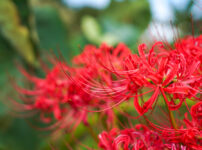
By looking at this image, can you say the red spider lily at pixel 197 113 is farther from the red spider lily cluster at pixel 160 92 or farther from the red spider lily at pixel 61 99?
the red spider lily at pixel 61 99

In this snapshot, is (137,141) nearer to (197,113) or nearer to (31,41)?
(197,113)

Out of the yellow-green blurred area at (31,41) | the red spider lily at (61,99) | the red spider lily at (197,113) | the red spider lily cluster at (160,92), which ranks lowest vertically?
the red spider lily at (197,113)

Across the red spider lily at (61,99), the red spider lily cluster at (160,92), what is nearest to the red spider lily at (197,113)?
the red spider lily cluster at (160,92)

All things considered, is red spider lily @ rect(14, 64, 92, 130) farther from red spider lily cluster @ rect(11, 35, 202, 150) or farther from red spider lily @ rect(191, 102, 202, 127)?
red spider lily @ rect(191, 102, 202, 127)

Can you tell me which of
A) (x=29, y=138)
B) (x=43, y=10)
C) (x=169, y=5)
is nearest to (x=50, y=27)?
(x=43, y=10)

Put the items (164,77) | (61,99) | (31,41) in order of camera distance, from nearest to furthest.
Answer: (164,77), (61,99), (31,41)

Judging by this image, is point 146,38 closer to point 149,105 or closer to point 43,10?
point 149,105

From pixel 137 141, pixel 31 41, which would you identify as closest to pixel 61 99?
pixel 137 141

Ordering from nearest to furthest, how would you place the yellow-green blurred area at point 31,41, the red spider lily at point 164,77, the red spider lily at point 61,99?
the red spider lily at point 164,77 < the red spider lily at point 61,99 < the yellow-green blurred area at point 31,41

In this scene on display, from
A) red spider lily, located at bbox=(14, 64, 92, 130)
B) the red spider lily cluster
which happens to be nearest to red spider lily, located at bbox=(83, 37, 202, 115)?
the red spider lily cluster

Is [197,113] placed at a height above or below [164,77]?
below

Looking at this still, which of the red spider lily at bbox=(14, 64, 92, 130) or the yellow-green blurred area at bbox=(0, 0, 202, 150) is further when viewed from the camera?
the yellow-green blurred area at bbox=(0, 0, 202, 150)
